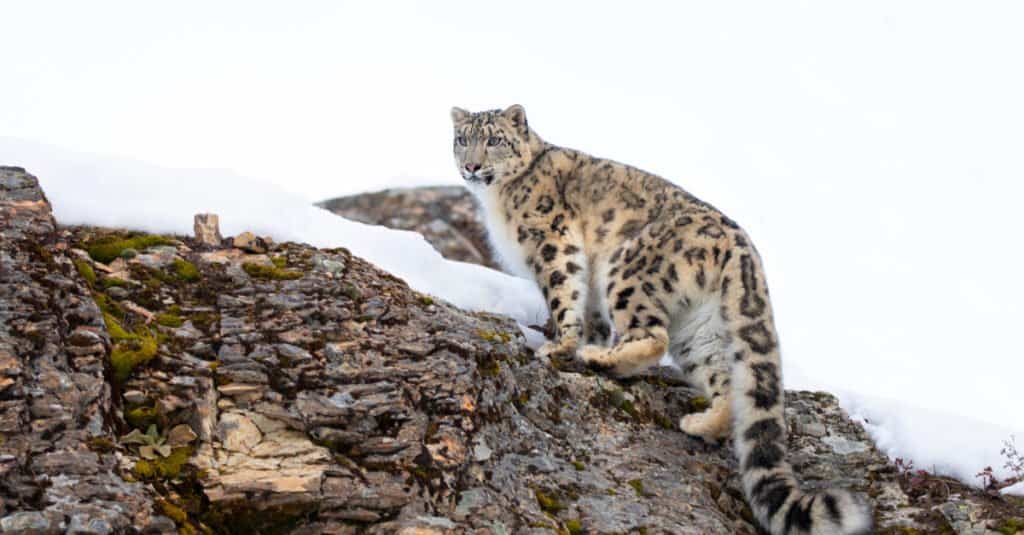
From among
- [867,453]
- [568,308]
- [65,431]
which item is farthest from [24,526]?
[867,453]

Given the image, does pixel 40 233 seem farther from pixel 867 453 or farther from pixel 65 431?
pixel 867 453

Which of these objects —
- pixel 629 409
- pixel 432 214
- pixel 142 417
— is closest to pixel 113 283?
pixel 142 417

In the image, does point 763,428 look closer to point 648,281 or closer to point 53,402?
point 648,281

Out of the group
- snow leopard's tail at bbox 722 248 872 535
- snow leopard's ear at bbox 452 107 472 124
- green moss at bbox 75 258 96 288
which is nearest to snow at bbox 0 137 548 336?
green moss at bbox 75 258 96 288

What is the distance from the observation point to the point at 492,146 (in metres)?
10.4

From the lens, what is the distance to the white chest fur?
390 inches

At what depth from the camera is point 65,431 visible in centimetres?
487

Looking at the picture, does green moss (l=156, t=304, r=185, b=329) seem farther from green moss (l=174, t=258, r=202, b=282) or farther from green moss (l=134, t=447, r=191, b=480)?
green moss (l=134, t=447, r=191, b=480)

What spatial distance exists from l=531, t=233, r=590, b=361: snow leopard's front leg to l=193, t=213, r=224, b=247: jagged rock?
2.87 m

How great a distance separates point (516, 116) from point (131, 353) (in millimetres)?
5933

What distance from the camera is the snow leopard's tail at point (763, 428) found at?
6352mm

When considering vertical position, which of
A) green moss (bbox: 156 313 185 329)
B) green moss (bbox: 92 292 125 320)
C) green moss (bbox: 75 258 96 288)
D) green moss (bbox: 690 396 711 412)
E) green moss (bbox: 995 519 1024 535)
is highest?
green moss (bbox: 75 258 96 288)

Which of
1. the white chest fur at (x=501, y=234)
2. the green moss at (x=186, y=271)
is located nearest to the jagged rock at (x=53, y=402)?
the green moss at (x=186, y=271)

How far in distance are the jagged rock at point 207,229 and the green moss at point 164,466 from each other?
8.13 ft
